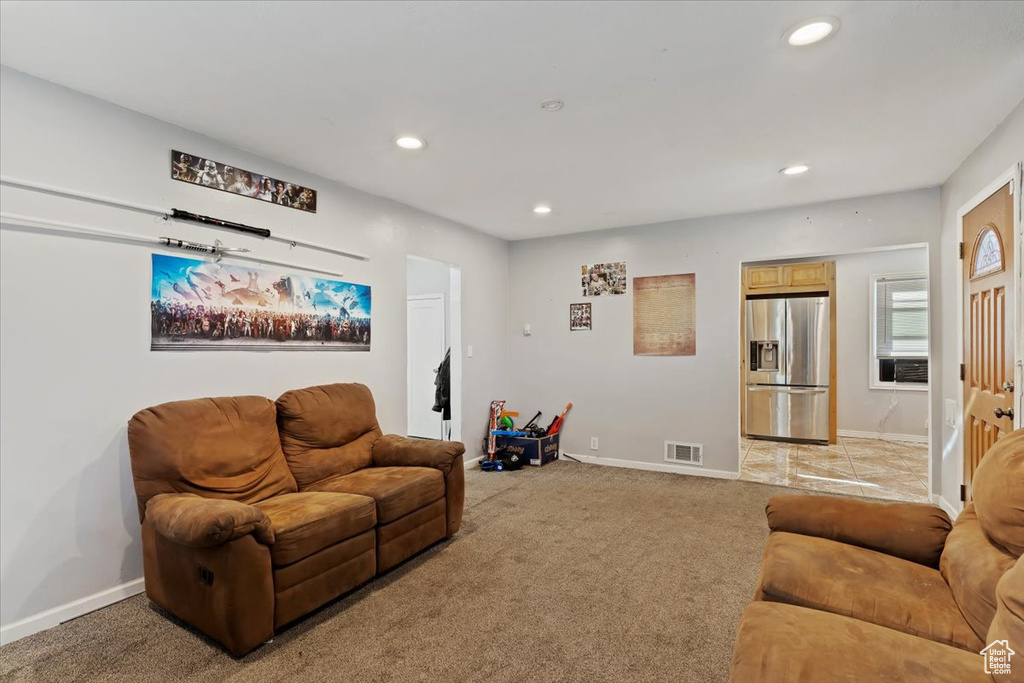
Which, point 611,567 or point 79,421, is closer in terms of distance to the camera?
point 79,421

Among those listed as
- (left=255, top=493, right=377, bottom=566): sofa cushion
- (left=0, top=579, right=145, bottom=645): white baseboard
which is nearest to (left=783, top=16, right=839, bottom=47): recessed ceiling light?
(left=255, top=493, right=377, bottom=566): sofa cushion

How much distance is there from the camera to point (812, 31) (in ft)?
6.22

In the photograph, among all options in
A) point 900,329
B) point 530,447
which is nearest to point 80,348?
point 530,447

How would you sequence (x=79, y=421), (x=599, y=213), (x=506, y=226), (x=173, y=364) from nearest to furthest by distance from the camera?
(x=79, y=421) < (x=173, y=364) < (x=599, y=213) < (x=506, y=226)

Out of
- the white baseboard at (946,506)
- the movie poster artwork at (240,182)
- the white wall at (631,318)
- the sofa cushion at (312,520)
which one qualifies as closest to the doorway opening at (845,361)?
the white wall at (631,318)

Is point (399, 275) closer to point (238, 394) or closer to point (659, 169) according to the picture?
point (238, 394)

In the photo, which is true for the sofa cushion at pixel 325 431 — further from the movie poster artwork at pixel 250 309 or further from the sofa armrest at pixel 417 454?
the movie poster artwork at pixel 250 309

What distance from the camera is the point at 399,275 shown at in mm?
4195

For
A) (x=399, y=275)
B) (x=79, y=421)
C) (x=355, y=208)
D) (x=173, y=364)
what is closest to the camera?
(x=79, y=421)

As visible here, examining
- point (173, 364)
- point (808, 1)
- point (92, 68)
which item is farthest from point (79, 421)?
point (808, 1)

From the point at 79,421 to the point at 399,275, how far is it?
7.75 feet

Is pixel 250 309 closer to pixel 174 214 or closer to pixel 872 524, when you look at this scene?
pixel 174 214

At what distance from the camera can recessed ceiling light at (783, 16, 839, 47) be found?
1.83 metres

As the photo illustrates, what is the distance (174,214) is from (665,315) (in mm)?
4079
